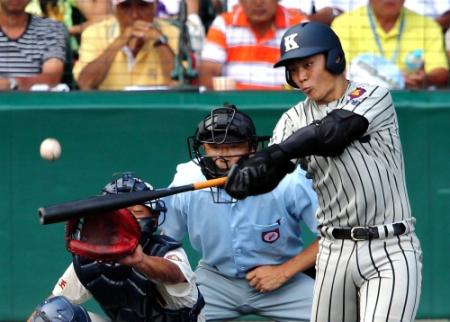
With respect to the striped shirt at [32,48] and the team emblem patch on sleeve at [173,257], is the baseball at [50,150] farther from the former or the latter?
the team emblem patch on sleeve at [173,257]

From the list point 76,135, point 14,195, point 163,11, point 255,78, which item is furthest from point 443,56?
point 14,195

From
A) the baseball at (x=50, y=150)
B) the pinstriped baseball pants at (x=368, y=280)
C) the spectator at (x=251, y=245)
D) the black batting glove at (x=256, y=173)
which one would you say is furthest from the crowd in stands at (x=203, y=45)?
the black batting glove at (x=256, y=173)

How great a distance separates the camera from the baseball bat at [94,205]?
4.37 metres

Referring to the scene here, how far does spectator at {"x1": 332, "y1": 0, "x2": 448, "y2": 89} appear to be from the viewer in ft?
24.3

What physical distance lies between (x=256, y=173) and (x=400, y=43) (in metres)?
3.12

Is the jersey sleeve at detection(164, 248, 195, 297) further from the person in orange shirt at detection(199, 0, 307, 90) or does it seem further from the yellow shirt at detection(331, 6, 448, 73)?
the yellow shirt at detection(331, 6, 448, 73)

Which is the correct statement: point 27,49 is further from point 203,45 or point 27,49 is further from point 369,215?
point 369,215

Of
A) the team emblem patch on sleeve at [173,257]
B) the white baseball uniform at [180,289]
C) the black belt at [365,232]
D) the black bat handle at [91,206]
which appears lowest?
the white baseball uniform at [180,289]

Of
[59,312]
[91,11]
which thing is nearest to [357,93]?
[59,312]

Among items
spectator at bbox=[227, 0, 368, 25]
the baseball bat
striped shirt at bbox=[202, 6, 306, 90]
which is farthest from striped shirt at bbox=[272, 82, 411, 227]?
spectator at bbox=[227, 0, 368, 25]

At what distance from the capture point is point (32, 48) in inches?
293

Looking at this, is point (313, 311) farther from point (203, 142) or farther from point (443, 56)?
point (443, 56)

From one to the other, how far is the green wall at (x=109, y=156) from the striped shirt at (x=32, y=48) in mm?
216

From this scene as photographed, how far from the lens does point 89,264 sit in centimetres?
523
